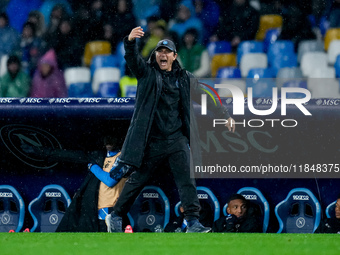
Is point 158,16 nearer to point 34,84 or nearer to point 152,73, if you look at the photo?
point 34,84

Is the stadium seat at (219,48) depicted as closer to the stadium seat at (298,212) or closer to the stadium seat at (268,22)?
the stadium seat at (268,22)

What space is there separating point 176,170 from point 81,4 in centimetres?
457

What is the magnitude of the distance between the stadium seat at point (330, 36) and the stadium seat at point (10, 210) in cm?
431

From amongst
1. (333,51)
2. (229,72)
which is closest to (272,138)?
(229,72)

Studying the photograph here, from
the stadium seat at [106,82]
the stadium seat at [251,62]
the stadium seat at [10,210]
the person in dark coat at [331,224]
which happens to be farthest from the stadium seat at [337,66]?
the stadium seat at [10,210]

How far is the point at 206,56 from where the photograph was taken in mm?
8297

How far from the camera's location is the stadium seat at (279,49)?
27.1 ft

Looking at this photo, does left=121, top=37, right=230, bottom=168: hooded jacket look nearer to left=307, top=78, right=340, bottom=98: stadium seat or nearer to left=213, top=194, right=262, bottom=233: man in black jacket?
left=213, top=194, right=262, bottom=233: man in black jacket

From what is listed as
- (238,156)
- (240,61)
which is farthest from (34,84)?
(238,156)

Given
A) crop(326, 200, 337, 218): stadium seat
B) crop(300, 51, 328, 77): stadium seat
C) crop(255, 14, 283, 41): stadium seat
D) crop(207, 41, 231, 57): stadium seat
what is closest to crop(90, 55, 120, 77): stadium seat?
crop(207, 41, 231, 57): stadium seat

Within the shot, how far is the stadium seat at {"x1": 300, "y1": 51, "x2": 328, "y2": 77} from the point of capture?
26.7ft

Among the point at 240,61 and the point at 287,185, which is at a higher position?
the point at 240,61

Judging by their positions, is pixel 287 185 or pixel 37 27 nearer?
pixel 287 185
